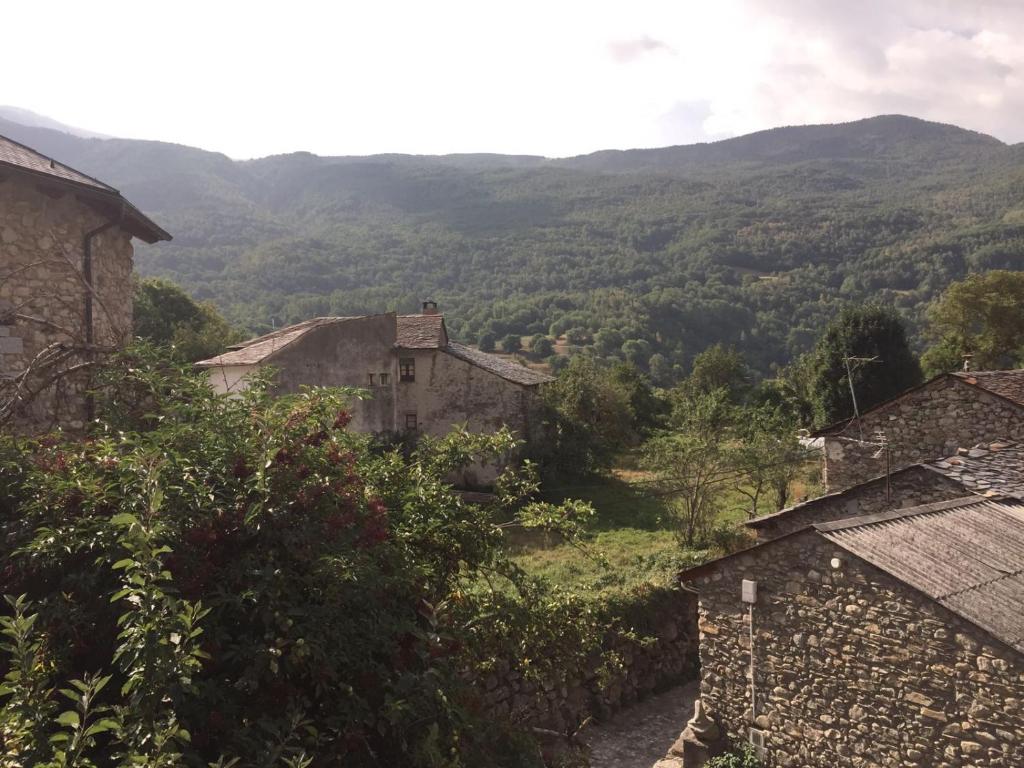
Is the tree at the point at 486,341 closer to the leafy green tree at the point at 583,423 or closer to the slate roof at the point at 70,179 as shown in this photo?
the leafy green tree at the point at 583,423

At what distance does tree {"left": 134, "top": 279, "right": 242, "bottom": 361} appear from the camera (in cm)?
3494

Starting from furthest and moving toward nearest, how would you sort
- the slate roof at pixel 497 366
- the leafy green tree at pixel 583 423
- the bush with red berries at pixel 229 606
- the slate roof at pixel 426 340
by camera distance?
1. the leafy green tree at pixel 583 423
2. the slate roof at pixel 497 366
3. the slate roof at pixel 426 340
4. the bush with red berries at pixel 229 606

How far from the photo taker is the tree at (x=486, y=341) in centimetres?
8056

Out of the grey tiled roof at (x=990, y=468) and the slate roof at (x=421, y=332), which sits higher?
the grey tiled roof at (x=990, y=468)

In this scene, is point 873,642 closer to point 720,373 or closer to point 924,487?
point 924,487

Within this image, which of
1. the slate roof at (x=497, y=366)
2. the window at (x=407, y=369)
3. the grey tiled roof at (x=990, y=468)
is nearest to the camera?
the grey tiled roof at (x=990, y=468)

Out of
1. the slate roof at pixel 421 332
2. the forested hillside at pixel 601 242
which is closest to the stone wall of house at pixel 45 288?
A: the slate roof at pixel 421 332

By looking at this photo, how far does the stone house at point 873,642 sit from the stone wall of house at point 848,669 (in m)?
0.01

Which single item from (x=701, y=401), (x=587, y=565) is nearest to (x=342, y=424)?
(x=587, y=565)

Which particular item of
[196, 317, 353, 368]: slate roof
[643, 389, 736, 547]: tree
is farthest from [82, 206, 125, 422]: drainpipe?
Answer: [643, 389, 736, 547]: tree

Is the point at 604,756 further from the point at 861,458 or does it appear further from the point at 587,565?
the point at 861,458

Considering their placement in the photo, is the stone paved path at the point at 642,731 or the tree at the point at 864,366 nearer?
the stone paved path at the point at 642,731

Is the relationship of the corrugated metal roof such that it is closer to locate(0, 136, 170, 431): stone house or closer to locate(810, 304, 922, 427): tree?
locate(0, 136, 170, 431): stone house

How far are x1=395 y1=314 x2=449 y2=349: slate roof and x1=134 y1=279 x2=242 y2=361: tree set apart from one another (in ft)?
37.9
